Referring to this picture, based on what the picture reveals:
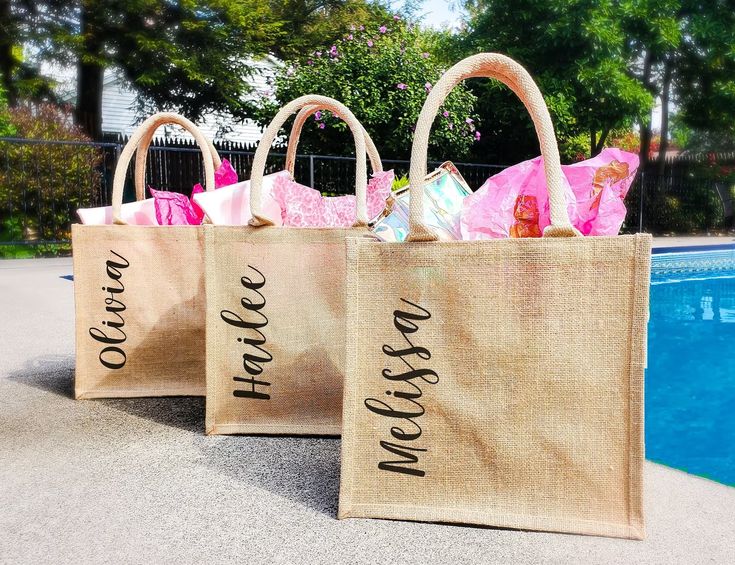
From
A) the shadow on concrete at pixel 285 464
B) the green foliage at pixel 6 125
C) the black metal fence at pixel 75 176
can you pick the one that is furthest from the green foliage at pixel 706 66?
the shadow on concrete at pixel 285 464

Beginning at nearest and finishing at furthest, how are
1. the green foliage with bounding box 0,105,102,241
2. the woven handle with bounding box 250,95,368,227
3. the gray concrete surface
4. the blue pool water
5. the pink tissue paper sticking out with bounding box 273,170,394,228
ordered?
the gray concrete surface → the woven handle with bounding box 250,95,368,227 → the pink tissue paper sticking out with bounding box 273,170,394,228 → the blue pool water → the green foliage with bounding box 0,105,102,241

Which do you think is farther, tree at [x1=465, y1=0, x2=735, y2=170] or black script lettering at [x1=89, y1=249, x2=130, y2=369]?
tree at [x1=465, y1=0, x2=735, y2=170]

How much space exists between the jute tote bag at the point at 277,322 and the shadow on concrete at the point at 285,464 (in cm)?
5

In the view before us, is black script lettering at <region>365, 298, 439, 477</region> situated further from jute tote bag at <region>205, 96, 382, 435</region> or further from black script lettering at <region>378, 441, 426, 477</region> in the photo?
jute tote bag at <region>205, 96, 382, 435</region>

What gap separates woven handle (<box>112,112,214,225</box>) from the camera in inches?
91.2

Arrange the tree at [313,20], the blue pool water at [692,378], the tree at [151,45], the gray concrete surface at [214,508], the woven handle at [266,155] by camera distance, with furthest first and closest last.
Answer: the tree at [313,20], the tree at [151,45], the blue pool water at [692,378], the woven handle at [266,155], the gray concrete surface at [214,508]

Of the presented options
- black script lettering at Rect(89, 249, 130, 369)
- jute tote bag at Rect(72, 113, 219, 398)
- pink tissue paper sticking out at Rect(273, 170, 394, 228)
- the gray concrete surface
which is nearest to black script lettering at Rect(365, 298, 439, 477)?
the gray concrete surface

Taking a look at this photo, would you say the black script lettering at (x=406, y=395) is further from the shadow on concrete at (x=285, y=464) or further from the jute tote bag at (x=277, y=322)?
the jute tote bag at (x=277, y=322)

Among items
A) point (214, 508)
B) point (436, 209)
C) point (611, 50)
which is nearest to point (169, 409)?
point (214, 508)

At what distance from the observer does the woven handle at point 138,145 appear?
2.32 metres

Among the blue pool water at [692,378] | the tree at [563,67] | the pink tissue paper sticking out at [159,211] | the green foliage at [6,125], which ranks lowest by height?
the blue pool water at [692,378]

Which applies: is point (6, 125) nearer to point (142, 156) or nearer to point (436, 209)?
point (142, 156)

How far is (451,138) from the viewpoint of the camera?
1074 centimetres

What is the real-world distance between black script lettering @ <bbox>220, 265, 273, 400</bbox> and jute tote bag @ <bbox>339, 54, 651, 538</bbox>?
551 millimetres
